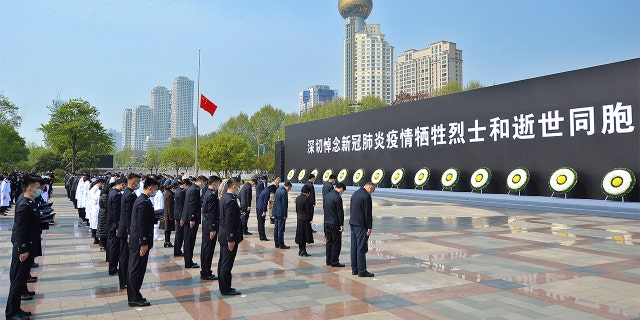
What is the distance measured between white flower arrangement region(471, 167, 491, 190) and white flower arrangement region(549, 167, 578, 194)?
3217 millimetres

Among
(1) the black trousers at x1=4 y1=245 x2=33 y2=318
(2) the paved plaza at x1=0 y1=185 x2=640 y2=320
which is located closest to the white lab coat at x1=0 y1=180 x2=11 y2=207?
(2) the paved plaza at x1=0 y1=185 x2=640 y2=320

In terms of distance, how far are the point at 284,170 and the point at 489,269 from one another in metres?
34.6

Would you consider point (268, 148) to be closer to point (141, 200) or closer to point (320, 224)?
point (320, 224)

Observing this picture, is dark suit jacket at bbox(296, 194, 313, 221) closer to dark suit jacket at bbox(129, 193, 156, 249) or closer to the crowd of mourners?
the crowd of mourners

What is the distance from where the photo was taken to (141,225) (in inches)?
212

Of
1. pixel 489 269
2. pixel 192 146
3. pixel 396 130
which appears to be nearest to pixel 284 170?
pixel 396 130

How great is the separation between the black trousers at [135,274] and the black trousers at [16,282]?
1084mm

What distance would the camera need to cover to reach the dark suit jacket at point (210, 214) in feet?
21.1

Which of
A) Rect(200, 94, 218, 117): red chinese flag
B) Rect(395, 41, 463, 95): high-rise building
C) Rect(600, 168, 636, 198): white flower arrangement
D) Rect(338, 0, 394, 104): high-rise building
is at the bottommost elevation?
Rect(600, 168, 636, 198): white flower arrangement

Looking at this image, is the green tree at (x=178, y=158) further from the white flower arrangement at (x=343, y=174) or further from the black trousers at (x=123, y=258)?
the black trousers at (x=123, y=258)

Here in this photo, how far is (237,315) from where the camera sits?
16.1 feet

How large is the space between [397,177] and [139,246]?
76.6 feet

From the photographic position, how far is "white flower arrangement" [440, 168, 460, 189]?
2347 centimetres

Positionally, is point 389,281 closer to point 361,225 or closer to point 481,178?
point 361,225
